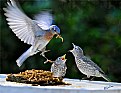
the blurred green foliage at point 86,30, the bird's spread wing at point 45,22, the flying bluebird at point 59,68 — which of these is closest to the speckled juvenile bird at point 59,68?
the flying bluebird at point 59,68

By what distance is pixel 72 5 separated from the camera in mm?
5590

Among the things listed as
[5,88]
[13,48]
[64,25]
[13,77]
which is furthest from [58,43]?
[5,88]

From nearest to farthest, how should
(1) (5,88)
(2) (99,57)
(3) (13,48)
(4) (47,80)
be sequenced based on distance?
(1) (5,88), (4) (47,80), (2) (99,57), (3) (13,48)

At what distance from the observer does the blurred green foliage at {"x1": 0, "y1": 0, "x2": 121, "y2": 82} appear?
210 inches

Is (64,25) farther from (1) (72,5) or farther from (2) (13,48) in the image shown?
(2) (13,48)

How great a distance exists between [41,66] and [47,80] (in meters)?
2.61

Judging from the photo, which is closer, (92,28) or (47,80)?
(47,80)

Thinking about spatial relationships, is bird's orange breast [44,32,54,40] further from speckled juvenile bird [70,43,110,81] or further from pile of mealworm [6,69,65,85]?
pile of mealworm [6,69,65,85]

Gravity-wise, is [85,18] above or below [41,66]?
above

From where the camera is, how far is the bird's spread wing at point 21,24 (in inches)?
134

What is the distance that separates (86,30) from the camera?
17.5ft

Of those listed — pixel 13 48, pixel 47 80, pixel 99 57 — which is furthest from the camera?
pixel 13 48

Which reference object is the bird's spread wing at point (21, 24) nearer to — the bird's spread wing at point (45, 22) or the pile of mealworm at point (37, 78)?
the bird's spread wing at point (45, 22)

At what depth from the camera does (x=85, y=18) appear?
536 cm
